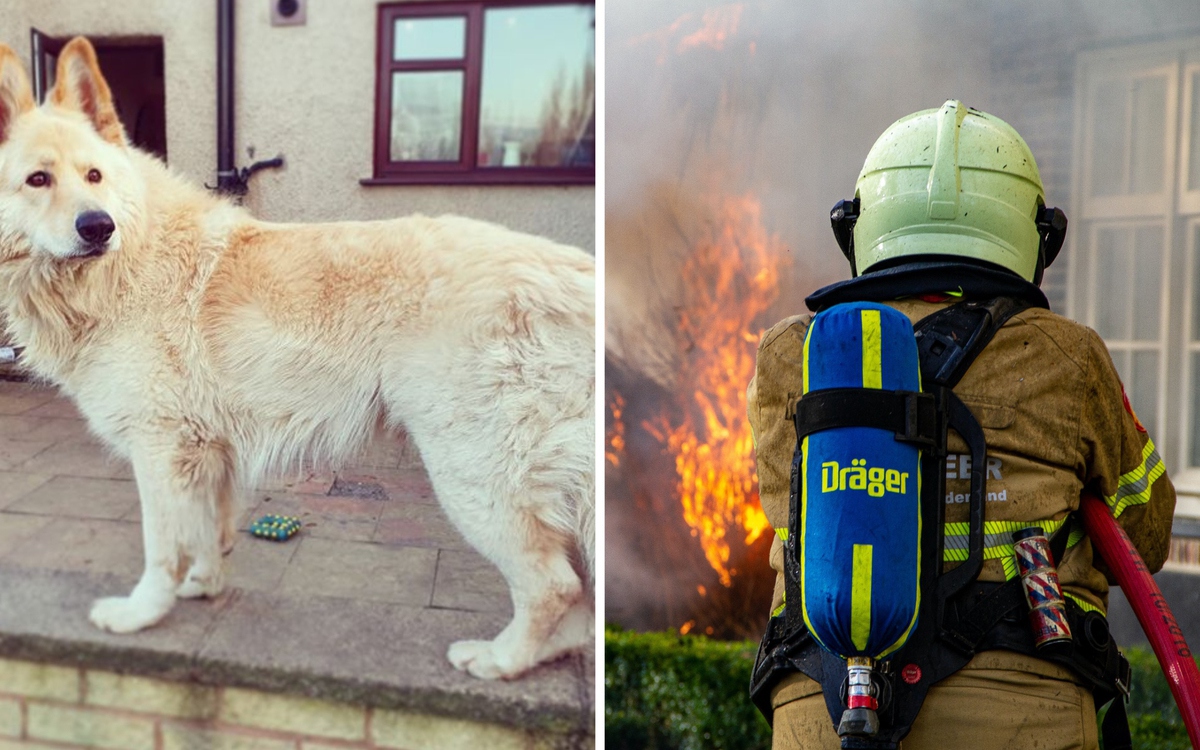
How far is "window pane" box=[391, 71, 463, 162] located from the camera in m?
2.65

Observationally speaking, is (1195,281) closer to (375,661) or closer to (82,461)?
(375,661)

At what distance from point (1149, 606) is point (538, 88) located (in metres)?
1.93

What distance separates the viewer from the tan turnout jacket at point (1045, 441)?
5.65ft

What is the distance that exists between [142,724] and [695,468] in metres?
2.25

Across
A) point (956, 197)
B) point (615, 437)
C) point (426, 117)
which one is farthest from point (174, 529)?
point (956, 197)

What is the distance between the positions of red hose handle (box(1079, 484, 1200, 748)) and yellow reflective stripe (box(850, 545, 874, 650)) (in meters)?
0.57

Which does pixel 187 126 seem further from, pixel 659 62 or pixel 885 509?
pixel 885 509

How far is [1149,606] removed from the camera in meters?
1.76

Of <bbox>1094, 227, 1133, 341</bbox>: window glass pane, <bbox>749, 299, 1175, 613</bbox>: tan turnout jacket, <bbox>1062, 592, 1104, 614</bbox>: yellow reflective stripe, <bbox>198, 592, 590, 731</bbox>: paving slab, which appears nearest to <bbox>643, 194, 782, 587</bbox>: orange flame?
<bbox>1094, 227, 1133, 341</bbox>: window glass pane

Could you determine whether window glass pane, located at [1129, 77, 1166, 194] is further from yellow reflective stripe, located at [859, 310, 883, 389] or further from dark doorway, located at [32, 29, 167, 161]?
dark doorway, located at [32, 29, 167, 161]

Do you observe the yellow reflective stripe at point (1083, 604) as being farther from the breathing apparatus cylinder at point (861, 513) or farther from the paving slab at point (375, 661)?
the paving slab at point (375, 661)

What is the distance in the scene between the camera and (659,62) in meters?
3.84

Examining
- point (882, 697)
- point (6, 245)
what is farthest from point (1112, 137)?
point (6, 245)

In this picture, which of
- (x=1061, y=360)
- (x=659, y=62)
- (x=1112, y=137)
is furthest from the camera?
(x=659, y=62)
